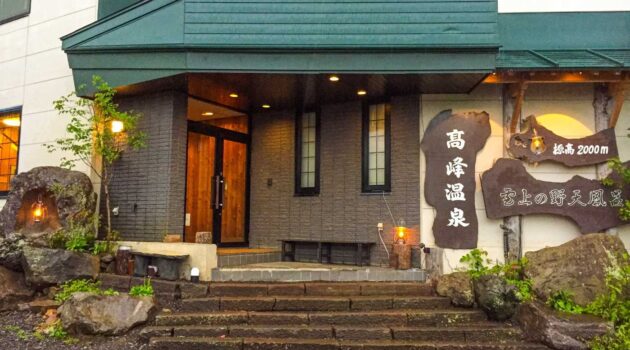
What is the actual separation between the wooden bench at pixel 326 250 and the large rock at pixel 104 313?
308cm

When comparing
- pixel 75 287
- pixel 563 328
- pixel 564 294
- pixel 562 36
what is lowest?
pixel 563 328

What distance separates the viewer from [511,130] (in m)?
7.68

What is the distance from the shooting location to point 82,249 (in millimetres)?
7504

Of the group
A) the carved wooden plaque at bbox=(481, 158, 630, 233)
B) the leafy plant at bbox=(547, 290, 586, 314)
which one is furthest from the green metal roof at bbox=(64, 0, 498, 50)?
the leafy plant at bbox=(547, 290, 586, 314)

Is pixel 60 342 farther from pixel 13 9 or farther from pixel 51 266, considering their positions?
pixel 13 9

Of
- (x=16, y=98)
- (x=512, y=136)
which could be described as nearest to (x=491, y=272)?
(x=512, y=136)

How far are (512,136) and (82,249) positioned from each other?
21.9 feet

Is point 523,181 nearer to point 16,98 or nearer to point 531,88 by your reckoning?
point 531,88

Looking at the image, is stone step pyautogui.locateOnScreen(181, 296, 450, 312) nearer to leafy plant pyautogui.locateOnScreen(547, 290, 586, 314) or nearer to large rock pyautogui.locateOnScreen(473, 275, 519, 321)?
large rock pyautogui.locateOnScreen(473, 275, 519, 321)

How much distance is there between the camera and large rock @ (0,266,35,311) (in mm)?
7020

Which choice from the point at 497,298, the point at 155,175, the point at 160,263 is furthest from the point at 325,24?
the point at 497,298

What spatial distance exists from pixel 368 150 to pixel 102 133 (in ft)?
14.1

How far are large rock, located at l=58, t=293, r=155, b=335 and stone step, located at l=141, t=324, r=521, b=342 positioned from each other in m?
0.32

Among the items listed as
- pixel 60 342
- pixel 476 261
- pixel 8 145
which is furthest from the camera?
pixel 8 145
